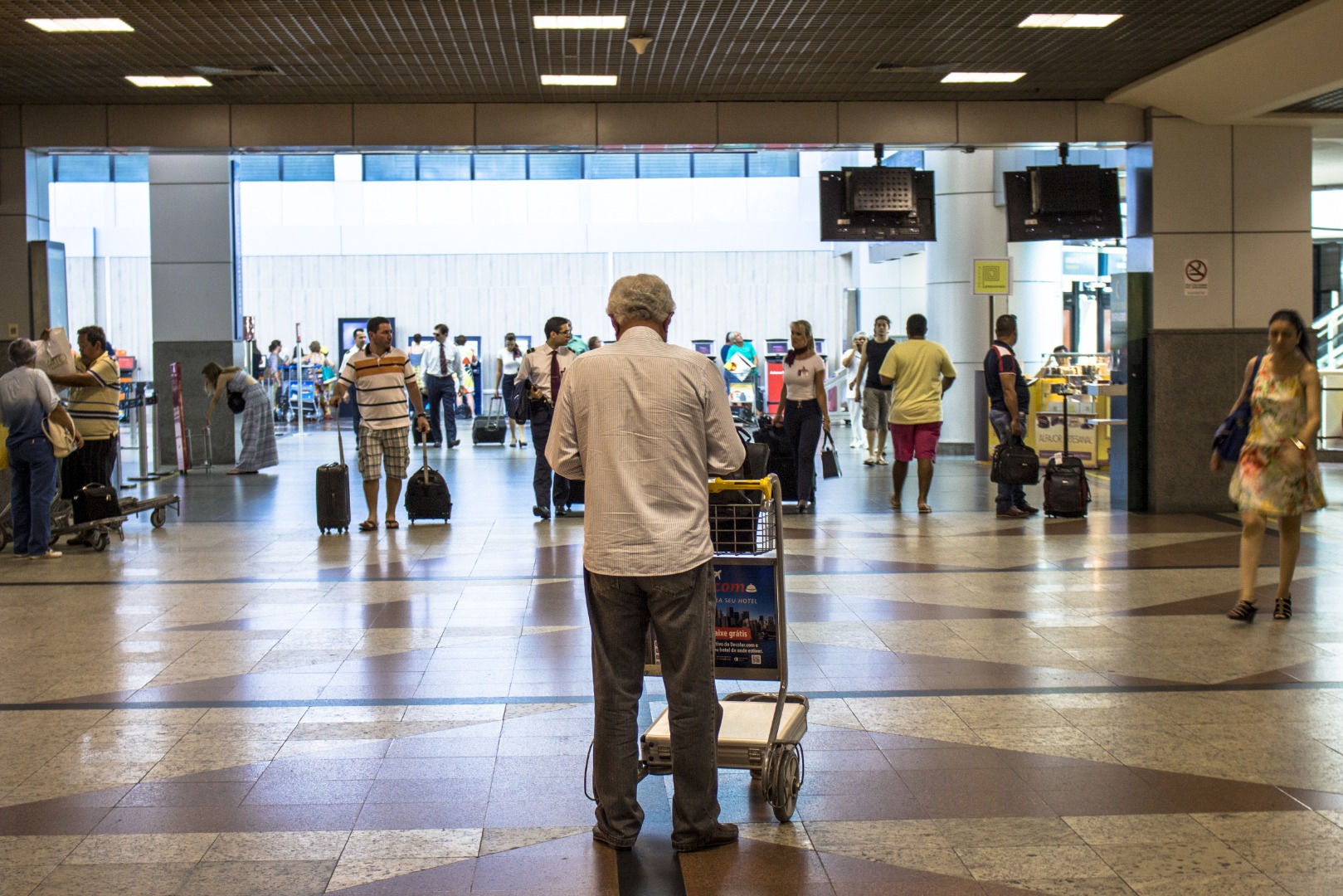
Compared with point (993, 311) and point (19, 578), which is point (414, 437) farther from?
point (19, 578)

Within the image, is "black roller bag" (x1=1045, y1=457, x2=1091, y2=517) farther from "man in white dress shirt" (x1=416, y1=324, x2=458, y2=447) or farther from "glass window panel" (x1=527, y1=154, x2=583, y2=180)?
"glass window panel" (x1=527, y1=154, x2=583, y2=180)

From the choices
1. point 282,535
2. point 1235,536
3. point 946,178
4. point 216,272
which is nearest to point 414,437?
point 216,272

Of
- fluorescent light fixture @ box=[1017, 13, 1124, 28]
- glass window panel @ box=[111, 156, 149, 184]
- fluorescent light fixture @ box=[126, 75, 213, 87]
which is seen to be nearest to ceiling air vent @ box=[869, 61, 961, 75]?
fluorescent light fixture @ box=[1017, 13, 1124, 28]

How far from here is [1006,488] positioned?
39.2 ft

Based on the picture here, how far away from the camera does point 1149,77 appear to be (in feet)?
36.8

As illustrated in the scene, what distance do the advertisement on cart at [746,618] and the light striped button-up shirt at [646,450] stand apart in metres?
0.57

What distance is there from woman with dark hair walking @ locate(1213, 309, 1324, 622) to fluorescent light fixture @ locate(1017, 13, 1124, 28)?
10.5 feet

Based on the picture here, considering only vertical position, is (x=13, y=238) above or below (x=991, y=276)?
above

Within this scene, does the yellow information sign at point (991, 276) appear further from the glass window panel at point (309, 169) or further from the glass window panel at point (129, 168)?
the glass window panel at point (129, 168)

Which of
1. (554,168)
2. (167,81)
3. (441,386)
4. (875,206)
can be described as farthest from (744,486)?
(554,168)

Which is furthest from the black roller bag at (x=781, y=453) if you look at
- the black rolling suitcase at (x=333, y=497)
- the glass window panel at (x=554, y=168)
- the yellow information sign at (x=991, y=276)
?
the glass window panel at (x=554, y=168)

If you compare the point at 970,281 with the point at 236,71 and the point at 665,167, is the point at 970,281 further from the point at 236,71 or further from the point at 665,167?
the point at 665,167

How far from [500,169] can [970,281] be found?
1534cm

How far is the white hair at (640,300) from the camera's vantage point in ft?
12.9
